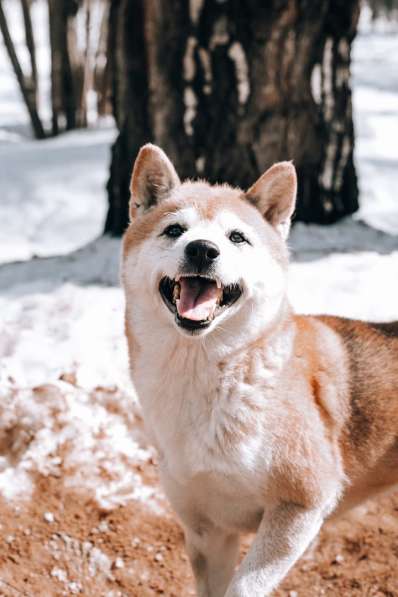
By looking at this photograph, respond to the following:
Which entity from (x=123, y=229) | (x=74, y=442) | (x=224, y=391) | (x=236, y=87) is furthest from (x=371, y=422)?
(x=123, y=229)

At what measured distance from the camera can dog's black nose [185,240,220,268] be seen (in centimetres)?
263

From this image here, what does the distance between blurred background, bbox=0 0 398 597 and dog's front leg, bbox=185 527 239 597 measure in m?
0.39

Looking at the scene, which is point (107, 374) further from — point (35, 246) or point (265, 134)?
point (35, 246)

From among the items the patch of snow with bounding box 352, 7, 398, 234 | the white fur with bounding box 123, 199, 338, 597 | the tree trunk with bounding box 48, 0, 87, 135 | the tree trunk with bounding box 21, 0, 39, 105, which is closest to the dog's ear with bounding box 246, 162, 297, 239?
the white fur with bounding box 123, 199, 338, 597

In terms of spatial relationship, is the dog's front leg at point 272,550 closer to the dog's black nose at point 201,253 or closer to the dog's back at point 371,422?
the dog's back at point 371,422

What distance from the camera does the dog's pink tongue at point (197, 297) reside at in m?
2.67

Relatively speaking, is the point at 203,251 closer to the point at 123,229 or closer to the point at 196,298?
the point at 196,298

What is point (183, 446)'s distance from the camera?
2854mm

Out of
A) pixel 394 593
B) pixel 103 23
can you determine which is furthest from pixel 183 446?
pixel 103 23

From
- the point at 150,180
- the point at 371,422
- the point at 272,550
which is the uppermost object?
the point at 150,180

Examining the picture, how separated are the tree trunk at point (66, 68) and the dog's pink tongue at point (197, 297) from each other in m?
8.02

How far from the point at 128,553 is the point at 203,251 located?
5.32 feet

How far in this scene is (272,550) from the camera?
2.77 meters

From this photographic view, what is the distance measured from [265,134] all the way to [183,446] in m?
2.99
